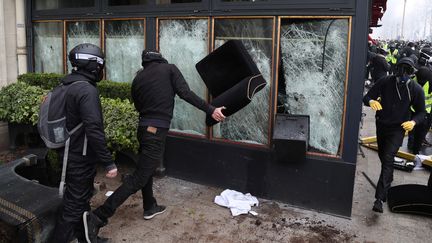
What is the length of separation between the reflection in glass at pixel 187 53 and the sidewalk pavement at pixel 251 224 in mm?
1125

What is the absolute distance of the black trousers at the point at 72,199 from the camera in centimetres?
356

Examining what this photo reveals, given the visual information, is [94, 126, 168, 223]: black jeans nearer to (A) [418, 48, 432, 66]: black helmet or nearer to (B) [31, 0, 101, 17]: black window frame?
(B) [31, 0, 101, 17]: black window frame

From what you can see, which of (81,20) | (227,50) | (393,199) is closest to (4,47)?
(81,20)

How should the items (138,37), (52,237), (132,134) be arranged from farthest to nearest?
(138,37) → (132,134) → (52,237)

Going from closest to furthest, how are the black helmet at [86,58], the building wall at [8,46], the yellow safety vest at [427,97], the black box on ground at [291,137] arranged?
the black helmet at [86,58] < the black box on ground at [291,137] < the building wall at [8,46] < the yellow safety vest at [427,97]

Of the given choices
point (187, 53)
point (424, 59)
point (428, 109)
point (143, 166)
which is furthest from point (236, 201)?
point (424, 59)

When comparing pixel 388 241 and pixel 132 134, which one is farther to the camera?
pixel 132 134

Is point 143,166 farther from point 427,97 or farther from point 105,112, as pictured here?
point 427,97

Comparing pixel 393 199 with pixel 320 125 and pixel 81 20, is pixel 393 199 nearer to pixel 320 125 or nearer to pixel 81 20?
pixel 320 125

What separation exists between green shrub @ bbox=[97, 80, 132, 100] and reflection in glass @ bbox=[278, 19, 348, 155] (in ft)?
8.40

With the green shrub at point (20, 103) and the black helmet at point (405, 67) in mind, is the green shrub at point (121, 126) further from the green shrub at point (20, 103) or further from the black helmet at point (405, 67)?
the black helmet at point (405, 67)

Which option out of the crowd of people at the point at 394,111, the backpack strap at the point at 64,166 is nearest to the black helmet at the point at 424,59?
the crowd of people at the point at 394,111

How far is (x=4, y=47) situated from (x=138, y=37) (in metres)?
2.97

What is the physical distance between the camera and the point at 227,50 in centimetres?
492
